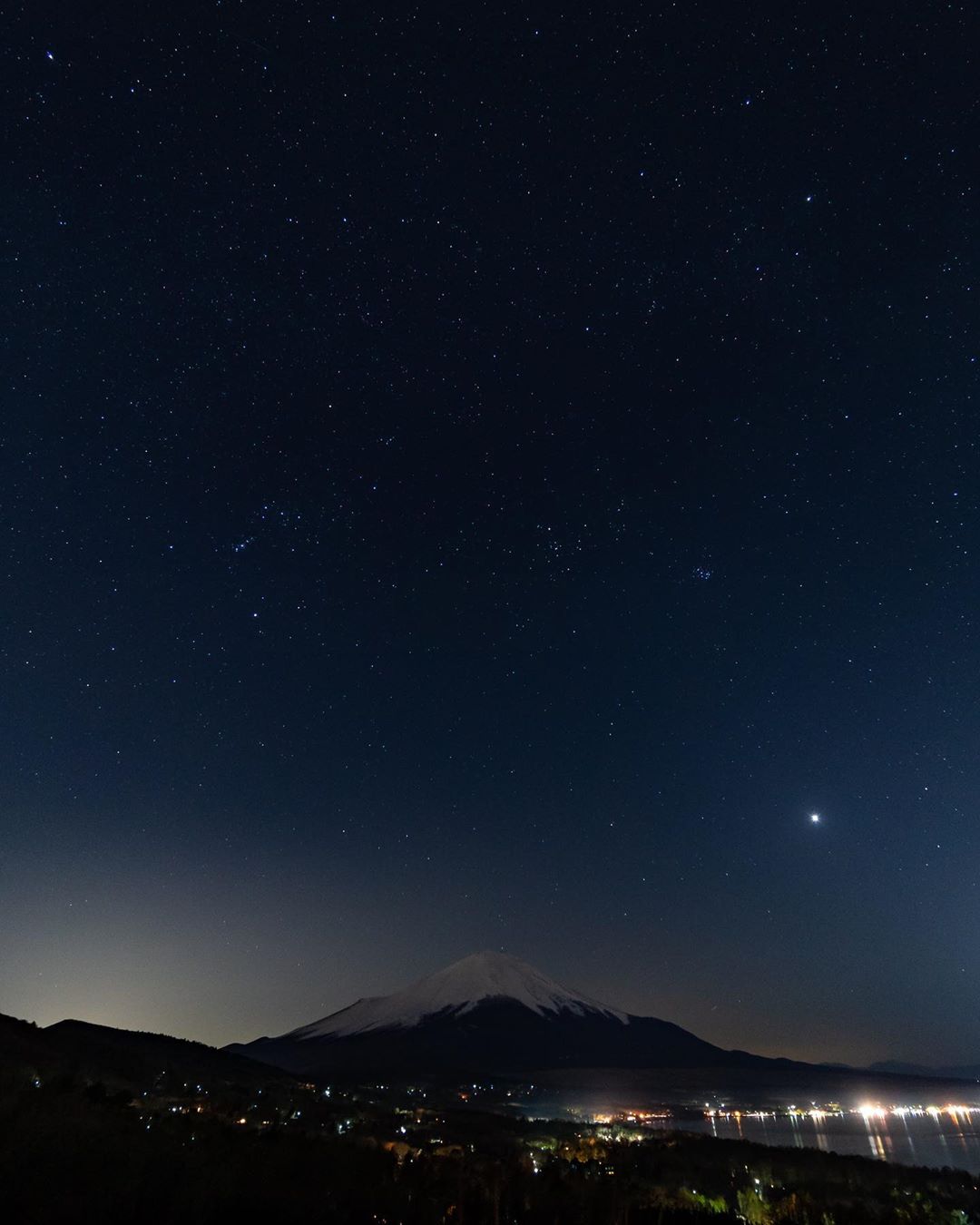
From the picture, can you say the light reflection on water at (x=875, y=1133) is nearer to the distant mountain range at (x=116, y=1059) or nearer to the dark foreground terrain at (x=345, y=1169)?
the dark foreground terrain at (x=345, y=1169)

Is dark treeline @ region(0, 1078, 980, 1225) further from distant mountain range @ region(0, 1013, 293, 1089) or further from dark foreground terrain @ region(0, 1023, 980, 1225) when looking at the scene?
distant mountain range @ region(0, 1013, 293, 1089)

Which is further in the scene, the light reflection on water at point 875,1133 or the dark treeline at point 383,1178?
the light reflection on water at point 875,1133

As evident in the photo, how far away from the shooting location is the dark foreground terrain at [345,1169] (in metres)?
17.5

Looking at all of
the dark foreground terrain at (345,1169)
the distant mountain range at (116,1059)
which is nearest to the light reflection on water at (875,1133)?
the dark foreground terrain at (345,1169)

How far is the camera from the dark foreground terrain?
57.5 feet

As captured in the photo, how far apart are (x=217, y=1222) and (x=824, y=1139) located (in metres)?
132

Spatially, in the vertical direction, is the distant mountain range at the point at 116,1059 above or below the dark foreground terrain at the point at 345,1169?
above

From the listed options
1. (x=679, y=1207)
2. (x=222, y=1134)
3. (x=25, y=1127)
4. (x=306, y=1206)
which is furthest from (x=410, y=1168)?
(x=25, y=1127)

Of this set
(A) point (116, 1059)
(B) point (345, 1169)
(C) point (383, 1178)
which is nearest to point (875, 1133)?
(A) point (116, 1059)

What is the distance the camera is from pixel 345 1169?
2795cm

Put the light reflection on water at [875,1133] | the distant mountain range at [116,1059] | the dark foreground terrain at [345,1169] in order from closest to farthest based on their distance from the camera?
the dark foreground terrain at [345,1169] < the distant mountain range at [116,1059] < the light reflection on water at [875,1133]

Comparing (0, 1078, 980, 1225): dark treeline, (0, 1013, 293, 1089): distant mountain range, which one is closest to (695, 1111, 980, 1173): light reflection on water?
(0, 1078, 980, 1225): dark treeline

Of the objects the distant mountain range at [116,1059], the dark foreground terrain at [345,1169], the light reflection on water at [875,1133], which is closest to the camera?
the dark foreground terrain at [345,1169]

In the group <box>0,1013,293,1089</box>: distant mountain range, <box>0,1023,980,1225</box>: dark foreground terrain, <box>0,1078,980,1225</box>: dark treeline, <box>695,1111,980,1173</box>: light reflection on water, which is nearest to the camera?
<box>0,1078,980,1225</box>: dark treeline
